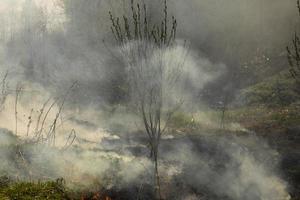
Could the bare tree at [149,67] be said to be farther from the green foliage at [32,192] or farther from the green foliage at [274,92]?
the green foliage at [274,92]

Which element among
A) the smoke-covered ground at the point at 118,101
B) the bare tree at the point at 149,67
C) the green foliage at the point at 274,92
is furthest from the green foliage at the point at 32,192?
the green foliage at the point at 274,92

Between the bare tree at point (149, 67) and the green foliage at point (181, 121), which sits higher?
the bare tree at point (149, 67)

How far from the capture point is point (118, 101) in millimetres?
25547

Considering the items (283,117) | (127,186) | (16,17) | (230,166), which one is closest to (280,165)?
(230,166)

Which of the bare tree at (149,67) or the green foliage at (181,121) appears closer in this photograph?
the bare tree at (149,67)

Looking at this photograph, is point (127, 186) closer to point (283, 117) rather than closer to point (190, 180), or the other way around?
point (190, 180)

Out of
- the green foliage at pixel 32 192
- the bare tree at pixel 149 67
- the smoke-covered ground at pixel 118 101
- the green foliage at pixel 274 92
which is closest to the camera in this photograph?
the green foliage at pixel 32 192

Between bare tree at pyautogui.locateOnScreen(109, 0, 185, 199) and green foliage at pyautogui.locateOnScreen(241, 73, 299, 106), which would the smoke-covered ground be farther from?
green foliage at pyautogui.locateOnScreen(241, 73, 299, 106)

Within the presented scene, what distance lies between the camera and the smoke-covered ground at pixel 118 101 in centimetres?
1274

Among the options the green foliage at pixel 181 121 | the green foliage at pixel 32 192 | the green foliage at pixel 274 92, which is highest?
the green foliage at pixel 274 92

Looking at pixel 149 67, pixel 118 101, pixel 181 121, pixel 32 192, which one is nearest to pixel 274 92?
pixel 181 121

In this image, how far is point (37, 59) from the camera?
27.7 meters

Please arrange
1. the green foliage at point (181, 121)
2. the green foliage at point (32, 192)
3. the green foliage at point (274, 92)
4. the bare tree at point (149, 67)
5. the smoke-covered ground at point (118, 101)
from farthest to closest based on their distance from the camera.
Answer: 1. the green foliage at point (274, 92)
2. the green foliage at point (181, 121)
3. the smoke-covered ground at point (118, 101)
4. the bare tree at point (149, 67)
5. the green foliage at point (32, 192)

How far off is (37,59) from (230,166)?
58.8ft
